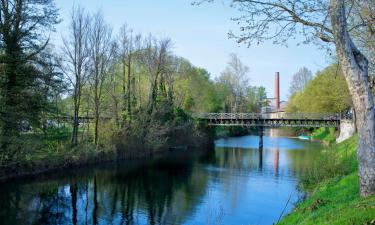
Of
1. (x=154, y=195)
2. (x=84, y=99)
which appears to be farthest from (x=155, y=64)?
(x=154, y=195)

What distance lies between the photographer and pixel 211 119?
52.8 m

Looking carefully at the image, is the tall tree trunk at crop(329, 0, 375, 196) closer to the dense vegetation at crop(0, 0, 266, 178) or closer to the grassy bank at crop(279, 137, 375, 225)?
the grassy bank at crop(279, 137, 375, 225)

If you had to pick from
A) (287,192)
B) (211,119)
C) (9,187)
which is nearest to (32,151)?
(9,187)

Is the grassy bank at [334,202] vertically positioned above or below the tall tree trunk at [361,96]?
below

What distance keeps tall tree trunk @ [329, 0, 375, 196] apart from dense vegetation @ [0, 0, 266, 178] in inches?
723

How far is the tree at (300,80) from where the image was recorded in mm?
94500

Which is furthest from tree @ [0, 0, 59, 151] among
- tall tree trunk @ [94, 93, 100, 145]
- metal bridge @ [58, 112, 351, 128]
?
metal bridge @ [58, 112, 351, 128]

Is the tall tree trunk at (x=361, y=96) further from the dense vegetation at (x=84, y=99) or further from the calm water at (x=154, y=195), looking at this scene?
the dense vegetation at (x=84, y=99)

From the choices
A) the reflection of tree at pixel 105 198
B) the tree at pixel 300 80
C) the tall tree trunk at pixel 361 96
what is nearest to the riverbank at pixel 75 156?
the reflection of tree at pixel 105 198

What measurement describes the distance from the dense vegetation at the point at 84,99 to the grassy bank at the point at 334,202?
16.2m

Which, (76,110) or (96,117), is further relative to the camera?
(96,117)

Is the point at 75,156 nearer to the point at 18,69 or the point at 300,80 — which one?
the point at 18,69

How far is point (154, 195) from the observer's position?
20984 mm

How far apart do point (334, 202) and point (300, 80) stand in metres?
90.0
